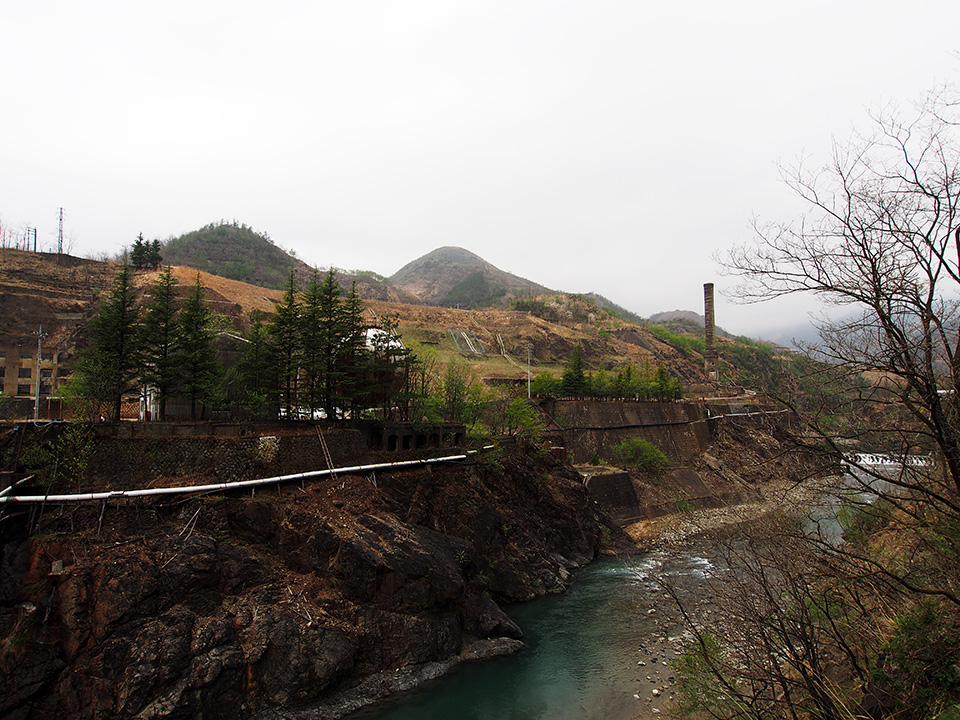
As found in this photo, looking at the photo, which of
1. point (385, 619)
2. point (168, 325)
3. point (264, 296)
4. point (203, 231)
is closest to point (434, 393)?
point (168, 325)

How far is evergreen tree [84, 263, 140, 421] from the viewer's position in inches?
909

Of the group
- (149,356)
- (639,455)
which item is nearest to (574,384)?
(639,455)

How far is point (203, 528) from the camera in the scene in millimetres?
18484

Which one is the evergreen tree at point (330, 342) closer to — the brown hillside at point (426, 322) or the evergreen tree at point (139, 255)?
the brown hillside at point (426, 322)

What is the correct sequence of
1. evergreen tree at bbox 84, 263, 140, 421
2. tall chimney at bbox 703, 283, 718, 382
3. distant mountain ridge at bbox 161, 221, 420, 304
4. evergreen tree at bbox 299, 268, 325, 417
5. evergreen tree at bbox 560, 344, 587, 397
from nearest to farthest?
evergreen tree at bbox 84, 263, 140, 421 < evergreen tree at bbox 299, 268, 325, 417 < evergreen tree at bbox 560, 344, 587, 397 < tall chimney at bbox 703, 283, 718, 382 < distant mountain ridge at bbox 161, 221, 420, 304

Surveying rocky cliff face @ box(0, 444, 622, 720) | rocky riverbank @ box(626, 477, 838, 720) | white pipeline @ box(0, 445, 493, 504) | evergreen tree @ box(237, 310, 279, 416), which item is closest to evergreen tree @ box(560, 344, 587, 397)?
rocky riverbank @ box(626, 477, 838, 720)

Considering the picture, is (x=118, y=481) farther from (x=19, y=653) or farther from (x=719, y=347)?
(x=719, y=347)

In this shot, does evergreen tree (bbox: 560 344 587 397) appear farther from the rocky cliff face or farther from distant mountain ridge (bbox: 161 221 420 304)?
distant mountain ridge (bbox: 161 221 420 304)

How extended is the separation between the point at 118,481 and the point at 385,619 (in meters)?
10.2

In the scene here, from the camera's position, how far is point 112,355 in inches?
926

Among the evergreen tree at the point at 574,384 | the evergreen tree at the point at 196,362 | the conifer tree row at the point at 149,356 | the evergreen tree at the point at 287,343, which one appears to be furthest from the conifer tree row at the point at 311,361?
the evergreen tree at the point at 574,384

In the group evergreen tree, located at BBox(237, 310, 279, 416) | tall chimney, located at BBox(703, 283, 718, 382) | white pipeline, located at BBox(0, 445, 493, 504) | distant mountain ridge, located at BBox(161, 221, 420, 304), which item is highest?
distant mountain ridge, located at BBox(161, 221, 420, 304)

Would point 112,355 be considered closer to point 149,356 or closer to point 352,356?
point 149,356

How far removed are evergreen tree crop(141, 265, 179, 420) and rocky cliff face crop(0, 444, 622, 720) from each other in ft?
25.0
